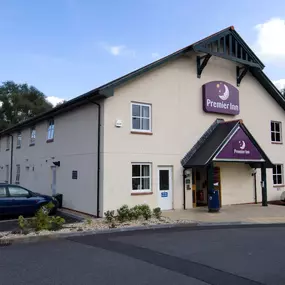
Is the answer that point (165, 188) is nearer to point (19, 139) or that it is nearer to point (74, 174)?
point (74, 174)

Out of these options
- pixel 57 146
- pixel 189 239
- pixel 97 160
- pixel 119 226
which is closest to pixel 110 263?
pixel 189 239

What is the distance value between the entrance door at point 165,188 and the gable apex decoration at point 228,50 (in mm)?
5339

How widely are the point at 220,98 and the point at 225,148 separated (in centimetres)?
347

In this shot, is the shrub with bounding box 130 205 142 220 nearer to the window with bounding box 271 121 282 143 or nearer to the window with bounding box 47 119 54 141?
the window with bounding box 47 119 54 141

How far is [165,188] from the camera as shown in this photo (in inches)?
604

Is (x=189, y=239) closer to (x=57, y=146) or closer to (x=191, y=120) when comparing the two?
(x=191, y=120)

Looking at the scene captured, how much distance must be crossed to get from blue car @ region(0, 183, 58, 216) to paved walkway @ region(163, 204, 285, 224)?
17.4ft

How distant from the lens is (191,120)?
54.5ft

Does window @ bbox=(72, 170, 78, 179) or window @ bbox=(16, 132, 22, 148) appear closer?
window @ bbox=(72, 170, 78, 179)

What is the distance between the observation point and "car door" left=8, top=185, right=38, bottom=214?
13.1 meters

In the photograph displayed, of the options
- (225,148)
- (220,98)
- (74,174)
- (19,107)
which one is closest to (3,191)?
(74,174)

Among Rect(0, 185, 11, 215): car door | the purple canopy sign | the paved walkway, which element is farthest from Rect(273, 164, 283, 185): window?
Rect(0, 185, 11, 215): car door

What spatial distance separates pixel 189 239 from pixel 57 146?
10436 mm

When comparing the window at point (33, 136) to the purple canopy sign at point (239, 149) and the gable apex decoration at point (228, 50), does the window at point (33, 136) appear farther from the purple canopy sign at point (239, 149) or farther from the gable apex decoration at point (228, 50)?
the purple canopy sign at point (239, 149)
